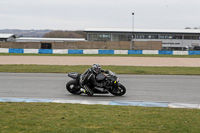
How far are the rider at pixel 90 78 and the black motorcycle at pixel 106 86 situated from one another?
0.12 m

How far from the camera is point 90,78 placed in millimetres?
12102

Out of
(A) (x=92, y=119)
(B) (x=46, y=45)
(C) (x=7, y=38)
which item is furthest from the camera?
(C) (x=7, y=38)

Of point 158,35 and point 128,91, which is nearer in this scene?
point 128,91

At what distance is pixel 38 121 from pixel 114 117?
1.83 m

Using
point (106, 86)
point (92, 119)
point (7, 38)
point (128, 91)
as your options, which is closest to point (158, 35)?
point (7, 38)

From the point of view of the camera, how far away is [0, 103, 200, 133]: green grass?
6.71 m

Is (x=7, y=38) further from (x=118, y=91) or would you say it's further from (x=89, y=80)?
(x=118, y=91)

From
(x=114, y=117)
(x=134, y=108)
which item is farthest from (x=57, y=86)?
(x=114, y=117)

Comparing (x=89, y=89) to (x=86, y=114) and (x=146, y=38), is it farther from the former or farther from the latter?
(x=146, y=38)

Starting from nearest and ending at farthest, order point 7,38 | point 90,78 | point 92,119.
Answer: point 92,119 → point 90,78 → point 7,38

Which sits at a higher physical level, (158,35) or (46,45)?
(158,35)

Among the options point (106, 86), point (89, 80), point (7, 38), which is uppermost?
point (7, 38)

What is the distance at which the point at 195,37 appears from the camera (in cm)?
7094

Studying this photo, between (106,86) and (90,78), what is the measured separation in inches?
26.4
